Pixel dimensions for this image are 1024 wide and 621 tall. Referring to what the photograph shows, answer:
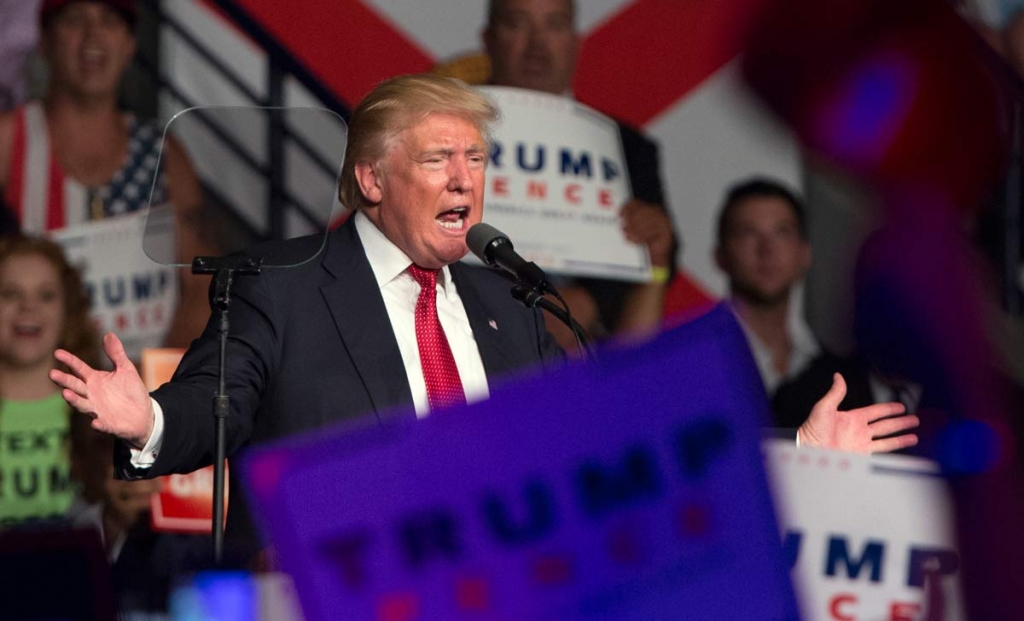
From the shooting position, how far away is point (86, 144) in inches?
168

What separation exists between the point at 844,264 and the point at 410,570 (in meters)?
0.31

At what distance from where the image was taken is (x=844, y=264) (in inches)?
22.6

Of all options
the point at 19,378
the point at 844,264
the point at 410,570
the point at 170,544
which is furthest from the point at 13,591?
the point at 19,378

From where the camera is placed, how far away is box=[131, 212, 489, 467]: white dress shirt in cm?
236

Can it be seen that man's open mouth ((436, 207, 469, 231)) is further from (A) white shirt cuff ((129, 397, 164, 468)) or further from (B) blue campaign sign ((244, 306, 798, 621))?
(B) blue campaign sign ((244, 306, 798, 621))

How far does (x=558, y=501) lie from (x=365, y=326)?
5.23 feet

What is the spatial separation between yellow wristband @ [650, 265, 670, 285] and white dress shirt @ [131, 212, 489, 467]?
1851 millimetres

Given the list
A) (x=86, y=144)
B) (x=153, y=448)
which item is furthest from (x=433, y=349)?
(x=86, y=144)

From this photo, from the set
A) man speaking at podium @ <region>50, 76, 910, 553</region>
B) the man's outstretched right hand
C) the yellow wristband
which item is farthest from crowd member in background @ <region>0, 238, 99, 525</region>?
the man's outstretched right hand

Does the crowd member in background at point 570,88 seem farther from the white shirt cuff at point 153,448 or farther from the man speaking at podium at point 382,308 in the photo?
the white shirt cuff at point 153,448

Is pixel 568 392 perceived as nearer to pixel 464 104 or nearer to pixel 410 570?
pixel 410 570

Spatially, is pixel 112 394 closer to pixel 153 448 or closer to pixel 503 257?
pixel 153 448

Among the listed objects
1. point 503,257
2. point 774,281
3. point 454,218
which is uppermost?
point 774,281

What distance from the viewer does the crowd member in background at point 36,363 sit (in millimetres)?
3939
